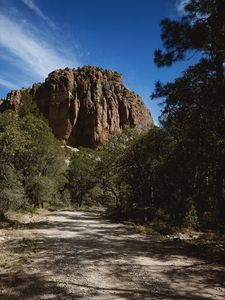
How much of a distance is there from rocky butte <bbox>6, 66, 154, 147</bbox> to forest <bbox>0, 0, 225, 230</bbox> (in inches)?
3066

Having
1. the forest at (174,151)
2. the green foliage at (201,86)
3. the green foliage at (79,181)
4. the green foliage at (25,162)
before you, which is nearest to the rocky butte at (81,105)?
the green foliage at (79,181)

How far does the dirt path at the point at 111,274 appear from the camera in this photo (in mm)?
6540

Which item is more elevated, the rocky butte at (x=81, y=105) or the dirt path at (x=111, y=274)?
the rocky butte at (x=81, y=105)

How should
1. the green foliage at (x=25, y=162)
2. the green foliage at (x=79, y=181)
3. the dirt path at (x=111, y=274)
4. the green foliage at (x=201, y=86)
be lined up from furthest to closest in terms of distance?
the green foliage at (x=79, y=181) < the green foliage at (x=25, y=162) < the green foliage at (x=201, y=86) < the dirt path at (x=111, y=274)

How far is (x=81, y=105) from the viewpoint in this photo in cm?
12181

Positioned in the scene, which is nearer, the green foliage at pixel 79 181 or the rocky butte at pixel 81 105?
the green foliage at pixel 79 181

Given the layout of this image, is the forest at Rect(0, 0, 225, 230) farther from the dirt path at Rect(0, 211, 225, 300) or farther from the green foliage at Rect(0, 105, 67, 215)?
the dirt path at Rect(0, 211, 225, 300)

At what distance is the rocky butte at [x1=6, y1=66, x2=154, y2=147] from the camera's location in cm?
11869

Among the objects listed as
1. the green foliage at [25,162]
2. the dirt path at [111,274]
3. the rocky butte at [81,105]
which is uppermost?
the rocky butte at [81,105]

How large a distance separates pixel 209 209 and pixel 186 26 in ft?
51.3

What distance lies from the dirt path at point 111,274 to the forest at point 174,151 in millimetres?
3995

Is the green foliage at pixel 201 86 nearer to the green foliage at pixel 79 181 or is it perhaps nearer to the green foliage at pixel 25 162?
the green foliage at pixel 25 162

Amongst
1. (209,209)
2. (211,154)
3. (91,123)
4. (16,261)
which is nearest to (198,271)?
(211,154)

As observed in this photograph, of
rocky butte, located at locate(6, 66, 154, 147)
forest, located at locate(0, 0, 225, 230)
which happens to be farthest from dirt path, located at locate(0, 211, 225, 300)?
rocky butte, located at locate(6, 66, 154, 147)
